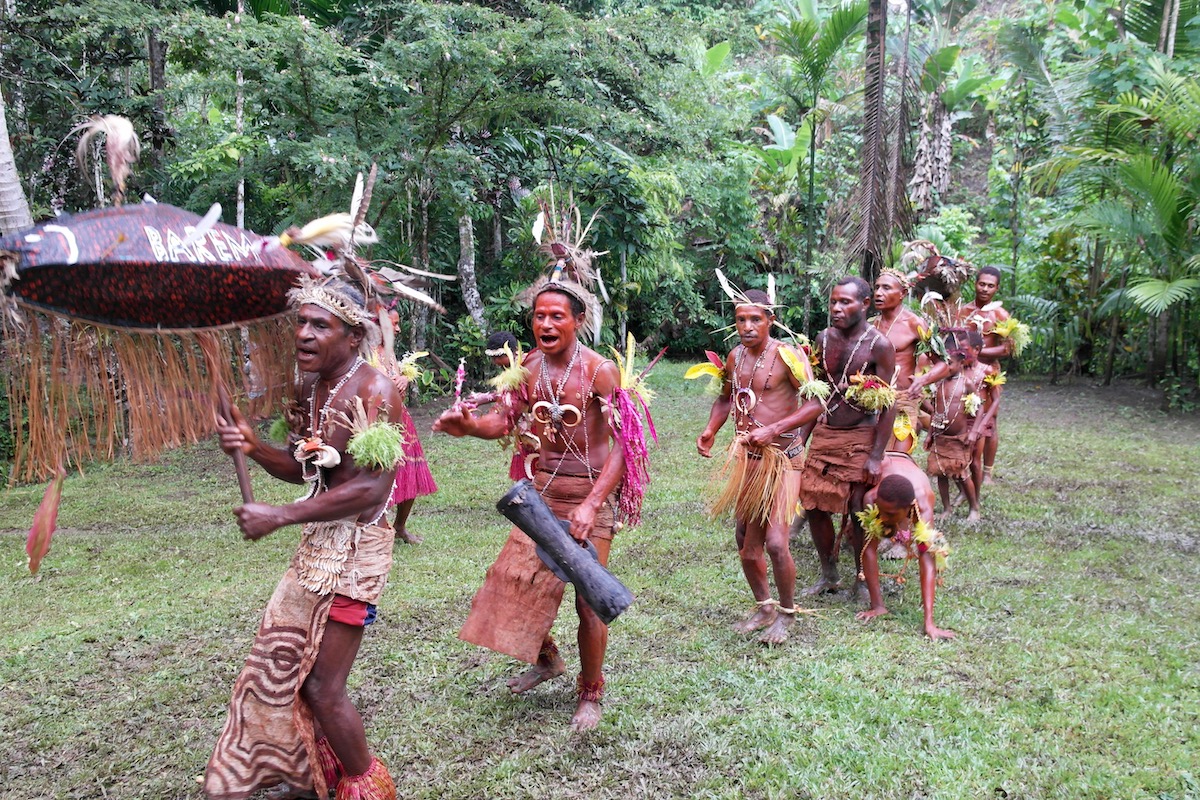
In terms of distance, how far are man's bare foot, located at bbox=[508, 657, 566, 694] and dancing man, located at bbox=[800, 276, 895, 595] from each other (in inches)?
83.0

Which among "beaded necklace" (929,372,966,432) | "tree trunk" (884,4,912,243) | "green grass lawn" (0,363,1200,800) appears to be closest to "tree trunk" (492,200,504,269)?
"tree trunk" (884,4,912,243)

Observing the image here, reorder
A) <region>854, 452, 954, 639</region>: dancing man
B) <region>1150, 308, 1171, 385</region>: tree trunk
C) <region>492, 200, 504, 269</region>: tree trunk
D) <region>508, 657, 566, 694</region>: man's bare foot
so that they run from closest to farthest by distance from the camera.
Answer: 1. <region>508, 657, 566, 694</region>: man's bare foot
2. <region>854, 452, 954, 639</region>: dancing man
3. <region>1150, 308, 1171, 385</region>: tree trunk
4. <region>492, 200, 504, 269</region>: tree trunk

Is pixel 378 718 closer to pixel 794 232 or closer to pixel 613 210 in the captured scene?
pixel 613 210

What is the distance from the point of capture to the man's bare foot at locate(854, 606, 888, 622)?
17.1ft

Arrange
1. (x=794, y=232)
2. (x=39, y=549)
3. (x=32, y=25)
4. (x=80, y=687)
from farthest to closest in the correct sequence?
(x=794, y=232) < (x=32, y=25) < (x=80, y=687) < (x=39, y=549)

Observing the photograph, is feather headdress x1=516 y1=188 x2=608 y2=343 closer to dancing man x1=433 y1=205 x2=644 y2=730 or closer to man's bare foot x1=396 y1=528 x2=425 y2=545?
dancing man x1=433 y1=205 x2=644 y2=730

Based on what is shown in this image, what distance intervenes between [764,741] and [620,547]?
2.99 metres

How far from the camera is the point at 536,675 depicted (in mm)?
4281

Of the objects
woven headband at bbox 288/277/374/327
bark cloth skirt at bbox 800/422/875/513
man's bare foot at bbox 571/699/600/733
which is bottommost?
man's bare foot at bbox 571/699/600/733

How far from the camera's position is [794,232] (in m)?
18.6

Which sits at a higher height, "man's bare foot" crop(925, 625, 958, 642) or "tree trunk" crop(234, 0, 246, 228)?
"tree trunk" crop(234, 0, 246, 228)

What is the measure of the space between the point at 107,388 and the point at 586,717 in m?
2.37

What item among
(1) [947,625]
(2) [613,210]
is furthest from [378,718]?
(2) [613,210]

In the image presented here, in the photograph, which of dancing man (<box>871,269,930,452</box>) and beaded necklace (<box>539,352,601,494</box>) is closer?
beaded necklace (<box>539,352,601,494</box>)
